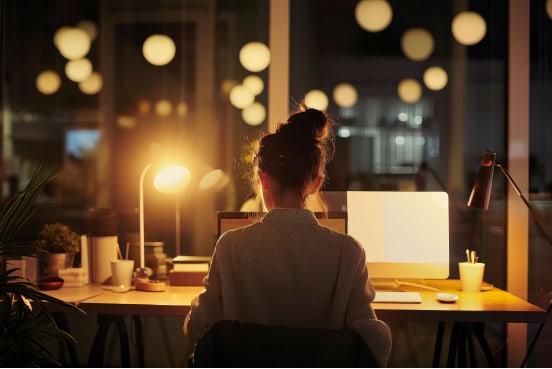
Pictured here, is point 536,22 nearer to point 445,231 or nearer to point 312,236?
point 445,231

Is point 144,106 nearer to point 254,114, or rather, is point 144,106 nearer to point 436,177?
point 254,114

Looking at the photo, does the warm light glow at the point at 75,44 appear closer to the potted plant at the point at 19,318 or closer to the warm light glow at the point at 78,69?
the warm light glow at the point at 78,69

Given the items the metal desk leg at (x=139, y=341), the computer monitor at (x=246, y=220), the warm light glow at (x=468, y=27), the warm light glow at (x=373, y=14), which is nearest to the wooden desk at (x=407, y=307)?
the computer monitor at (x=246, y=220)

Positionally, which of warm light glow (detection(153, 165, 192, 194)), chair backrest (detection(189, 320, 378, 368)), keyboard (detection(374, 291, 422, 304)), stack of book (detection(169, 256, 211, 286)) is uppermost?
warm light glow (detection(153, 165, 192, 194))

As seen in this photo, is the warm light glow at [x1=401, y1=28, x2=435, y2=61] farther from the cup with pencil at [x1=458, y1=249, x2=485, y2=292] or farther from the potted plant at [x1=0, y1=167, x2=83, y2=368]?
the potted plant at [x1=0, y1=167, x2=83, y2=368]

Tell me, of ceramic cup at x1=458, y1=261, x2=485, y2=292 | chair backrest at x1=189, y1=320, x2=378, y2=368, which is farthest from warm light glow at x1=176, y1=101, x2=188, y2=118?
chair backrest at x1=189, y1=320, x2=378, y2=368

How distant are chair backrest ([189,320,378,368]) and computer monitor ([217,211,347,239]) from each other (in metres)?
1.44

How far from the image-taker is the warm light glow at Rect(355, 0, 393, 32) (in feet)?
12.8

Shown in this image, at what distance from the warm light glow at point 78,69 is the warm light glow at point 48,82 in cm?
8

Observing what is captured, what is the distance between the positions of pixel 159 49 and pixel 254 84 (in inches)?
25.5

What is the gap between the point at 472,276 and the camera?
2.91 meters

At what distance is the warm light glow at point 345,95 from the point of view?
3.85 meters

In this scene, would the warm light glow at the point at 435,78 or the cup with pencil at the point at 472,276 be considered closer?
the cup with pencil at the point at 472,276

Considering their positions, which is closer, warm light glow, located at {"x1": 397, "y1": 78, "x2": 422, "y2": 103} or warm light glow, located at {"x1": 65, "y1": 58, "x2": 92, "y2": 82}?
warm light glow, located at {"x1": 397, "y1": 78, "x2": 422, "y2": 103}
